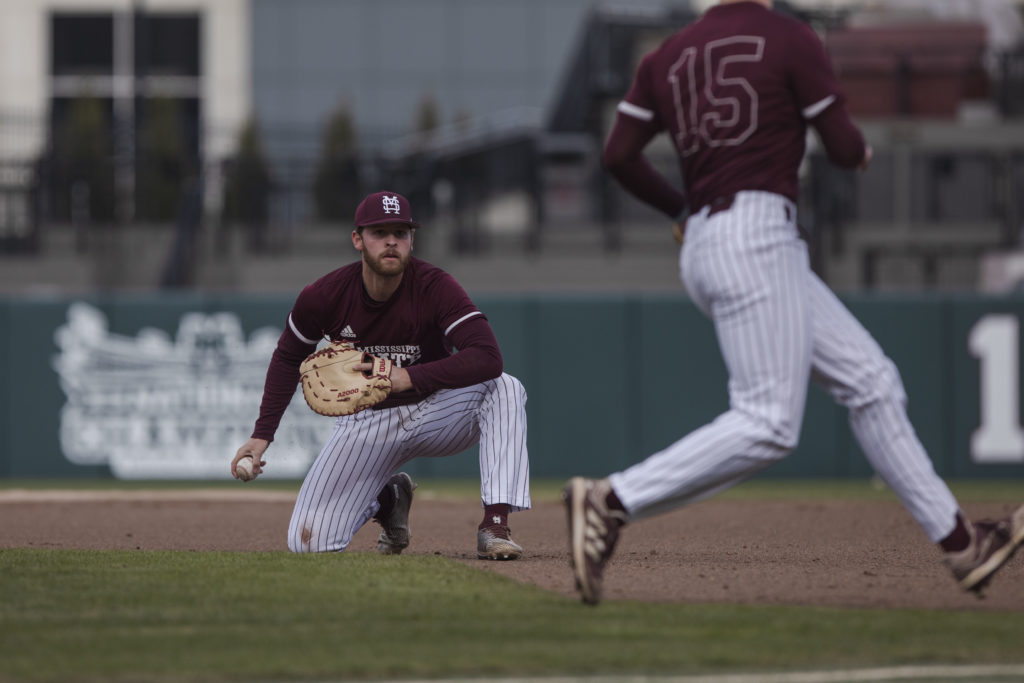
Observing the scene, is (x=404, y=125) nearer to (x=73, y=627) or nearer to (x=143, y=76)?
(x=143, y=76)

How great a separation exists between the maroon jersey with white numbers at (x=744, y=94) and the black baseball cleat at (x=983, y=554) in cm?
110

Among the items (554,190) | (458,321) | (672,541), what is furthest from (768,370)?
(554,190)

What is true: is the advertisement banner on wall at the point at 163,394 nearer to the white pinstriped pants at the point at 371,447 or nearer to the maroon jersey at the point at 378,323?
the white pinstriped pants at the point at 371,447

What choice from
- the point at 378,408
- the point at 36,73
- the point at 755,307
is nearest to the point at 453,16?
the point at 36,73

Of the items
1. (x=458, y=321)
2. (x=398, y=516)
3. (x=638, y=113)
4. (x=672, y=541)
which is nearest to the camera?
(x=638, y=113)

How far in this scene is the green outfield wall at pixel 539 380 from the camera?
13203 millimetres

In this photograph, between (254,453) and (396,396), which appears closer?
(254,453)

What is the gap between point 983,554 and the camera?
13.3 ft

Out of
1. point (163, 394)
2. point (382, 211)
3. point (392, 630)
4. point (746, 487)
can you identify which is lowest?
point (746, 487)

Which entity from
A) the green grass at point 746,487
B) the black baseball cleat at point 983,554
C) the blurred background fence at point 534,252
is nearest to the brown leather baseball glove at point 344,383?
the black baseball cleat at point 983,554

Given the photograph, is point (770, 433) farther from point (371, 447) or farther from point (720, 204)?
point (371, 447)

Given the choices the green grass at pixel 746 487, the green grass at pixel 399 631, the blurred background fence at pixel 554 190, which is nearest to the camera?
the green grass at pixel 399 631

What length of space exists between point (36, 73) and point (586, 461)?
1477cm

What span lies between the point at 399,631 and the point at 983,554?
1.64 m
